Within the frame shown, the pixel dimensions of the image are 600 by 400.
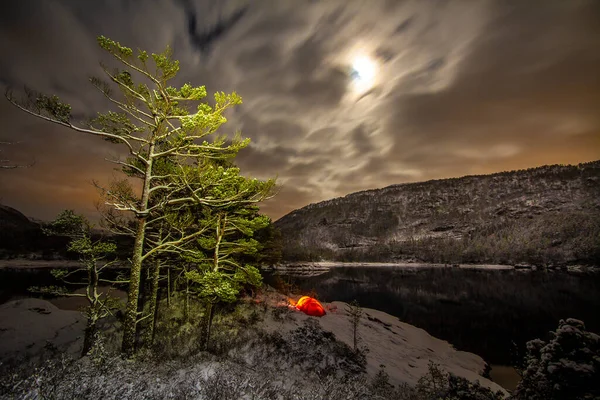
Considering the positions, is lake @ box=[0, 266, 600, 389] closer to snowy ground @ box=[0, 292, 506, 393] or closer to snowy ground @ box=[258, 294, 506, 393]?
snowy ground @ box=[258, 294, 506, 393]

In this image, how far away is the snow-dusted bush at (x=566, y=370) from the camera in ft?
16.8

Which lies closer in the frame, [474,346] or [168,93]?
[168,93]

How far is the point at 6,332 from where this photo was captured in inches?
669

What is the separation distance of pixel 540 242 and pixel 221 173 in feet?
741

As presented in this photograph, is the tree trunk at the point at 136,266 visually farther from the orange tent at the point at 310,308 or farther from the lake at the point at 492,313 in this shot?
the lake at the point at 492,313

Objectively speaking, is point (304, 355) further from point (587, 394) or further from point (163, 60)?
point (163, 60)

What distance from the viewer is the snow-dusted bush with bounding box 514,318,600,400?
16.8 ft

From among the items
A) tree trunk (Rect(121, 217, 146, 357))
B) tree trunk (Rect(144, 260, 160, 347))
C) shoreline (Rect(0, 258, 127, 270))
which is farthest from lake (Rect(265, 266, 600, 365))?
shoreline (Rect(0, 258, 127, 270))

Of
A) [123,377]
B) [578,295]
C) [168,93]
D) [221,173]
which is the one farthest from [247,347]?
[578,295]

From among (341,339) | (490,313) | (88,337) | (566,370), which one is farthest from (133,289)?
(490,313)

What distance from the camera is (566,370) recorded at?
530 cm

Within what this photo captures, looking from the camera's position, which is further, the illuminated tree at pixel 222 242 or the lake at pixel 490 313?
the lake at pixel 490 313

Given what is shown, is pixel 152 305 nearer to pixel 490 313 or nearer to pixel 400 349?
pixel 400 349

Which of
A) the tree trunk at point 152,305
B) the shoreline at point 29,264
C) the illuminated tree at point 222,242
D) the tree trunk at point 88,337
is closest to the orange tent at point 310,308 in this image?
the illuminated tree at point 222,242
